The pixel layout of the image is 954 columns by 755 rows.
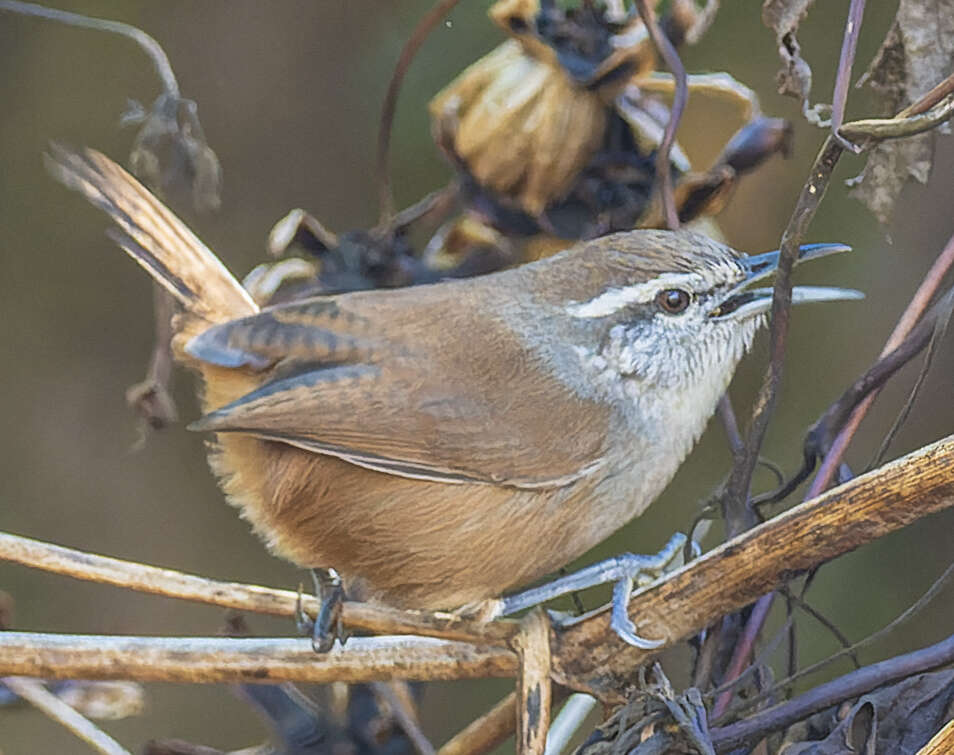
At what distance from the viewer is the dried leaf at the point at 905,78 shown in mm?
1560

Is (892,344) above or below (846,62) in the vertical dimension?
below

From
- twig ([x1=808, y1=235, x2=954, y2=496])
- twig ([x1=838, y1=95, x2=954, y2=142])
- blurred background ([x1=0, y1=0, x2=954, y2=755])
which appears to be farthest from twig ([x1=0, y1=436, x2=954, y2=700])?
blurred background ([x1=0, y1=0, x2=954, y2=755])

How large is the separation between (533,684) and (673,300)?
0.61 m

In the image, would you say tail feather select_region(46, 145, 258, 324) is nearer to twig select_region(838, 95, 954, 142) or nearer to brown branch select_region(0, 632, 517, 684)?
brown branch select_region(0, 632, 517, 684)

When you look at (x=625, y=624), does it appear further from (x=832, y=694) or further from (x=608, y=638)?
(x=832, y=694)

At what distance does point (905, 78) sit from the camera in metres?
1.60

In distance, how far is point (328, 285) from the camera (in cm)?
205

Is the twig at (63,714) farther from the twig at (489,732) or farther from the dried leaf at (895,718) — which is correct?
the dried leaf at (895,718)

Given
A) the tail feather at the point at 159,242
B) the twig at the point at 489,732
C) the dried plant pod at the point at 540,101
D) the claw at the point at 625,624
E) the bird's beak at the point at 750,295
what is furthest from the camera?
the tail feather at the point at 159,242

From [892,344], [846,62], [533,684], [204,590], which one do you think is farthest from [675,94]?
[204,590]

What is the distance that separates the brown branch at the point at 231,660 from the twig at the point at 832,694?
1.21 ft

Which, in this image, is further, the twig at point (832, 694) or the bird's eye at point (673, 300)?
the bird's eye at point (673, 300)

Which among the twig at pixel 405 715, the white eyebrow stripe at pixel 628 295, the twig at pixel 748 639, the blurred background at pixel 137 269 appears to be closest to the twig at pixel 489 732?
the twig at pixel 405 715

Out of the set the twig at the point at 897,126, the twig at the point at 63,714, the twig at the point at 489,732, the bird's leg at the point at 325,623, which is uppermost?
the twig at the point at 897,126
